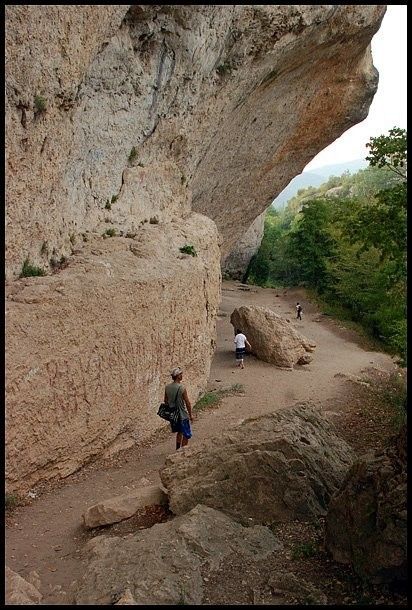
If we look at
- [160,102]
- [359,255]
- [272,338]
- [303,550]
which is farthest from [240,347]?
[303,550]

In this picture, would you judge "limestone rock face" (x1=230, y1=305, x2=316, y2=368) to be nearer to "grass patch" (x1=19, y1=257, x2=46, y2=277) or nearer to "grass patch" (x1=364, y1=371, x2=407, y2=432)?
"grass patch" (x1=364, y1=371, x2=407, y2=432)

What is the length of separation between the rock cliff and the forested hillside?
4414 mm

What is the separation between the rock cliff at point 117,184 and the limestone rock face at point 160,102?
0.14 feet

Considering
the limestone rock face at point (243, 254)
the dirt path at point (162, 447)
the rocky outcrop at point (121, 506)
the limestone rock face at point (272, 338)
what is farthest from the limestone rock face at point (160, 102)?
the limestone rock face at point (243, 254)

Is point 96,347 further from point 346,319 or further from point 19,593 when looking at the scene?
point 346,319

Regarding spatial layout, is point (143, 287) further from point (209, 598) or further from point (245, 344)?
point (245, 344)

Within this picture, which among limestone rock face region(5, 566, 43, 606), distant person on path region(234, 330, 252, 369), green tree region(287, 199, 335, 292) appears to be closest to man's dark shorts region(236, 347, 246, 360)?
distant person on path region(234, 330, 252, 369)

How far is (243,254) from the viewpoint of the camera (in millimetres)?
42406

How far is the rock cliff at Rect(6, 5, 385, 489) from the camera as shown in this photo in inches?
349

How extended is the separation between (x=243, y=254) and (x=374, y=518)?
37.2 meters

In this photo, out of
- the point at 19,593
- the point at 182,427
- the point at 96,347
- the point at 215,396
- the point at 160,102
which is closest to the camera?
the point at 19,593
